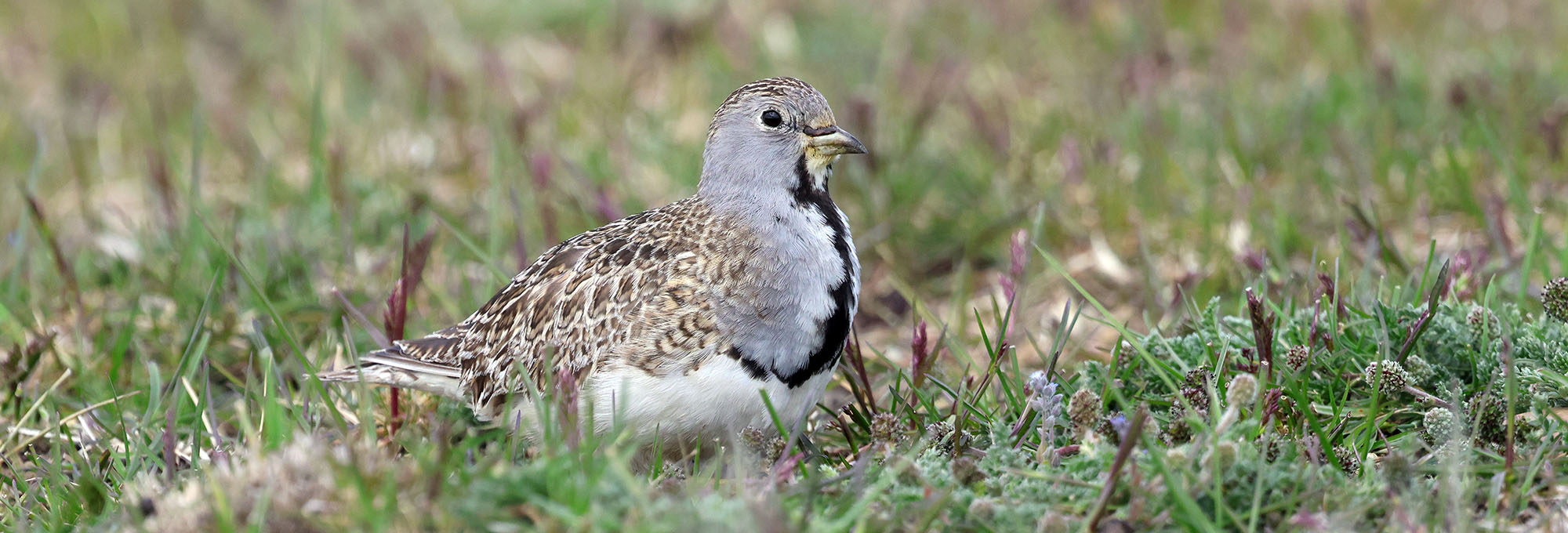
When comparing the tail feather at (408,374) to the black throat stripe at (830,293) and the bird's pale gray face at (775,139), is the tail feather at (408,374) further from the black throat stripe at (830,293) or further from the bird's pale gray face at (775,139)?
the black throat stripe at (830,293)

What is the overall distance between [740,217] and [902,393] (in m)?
0.75

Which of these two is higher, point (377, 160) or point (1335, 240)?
point (1335, 240)

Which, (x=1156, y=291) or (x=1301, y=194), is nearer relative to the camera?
(x=1156, y=291)

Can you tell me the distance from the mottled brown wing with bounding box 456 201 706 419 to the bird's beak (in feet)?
1.32

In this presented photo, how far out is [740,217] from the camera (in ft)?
14.3

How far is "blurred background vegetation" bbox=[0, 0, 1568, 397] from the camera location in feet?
18.5

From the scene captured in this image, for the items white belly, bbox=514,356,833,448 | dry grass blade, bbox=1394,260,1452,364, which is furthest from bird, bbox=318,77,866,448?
dry grass blade, bbox=1394,260,1452,364

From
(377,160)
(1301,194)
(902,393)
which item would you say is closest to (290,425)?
(902,393)

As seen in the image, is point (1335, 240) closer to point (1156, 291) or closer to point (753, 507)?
point (1156, 291)

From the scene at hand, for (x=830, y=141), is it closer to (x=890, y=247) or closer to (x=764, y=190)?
(x=764, y=190)

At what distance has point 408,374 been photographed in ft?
15.2

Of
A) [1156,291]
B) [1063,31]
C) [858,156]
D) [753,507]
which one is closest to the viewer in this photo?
[753,507]

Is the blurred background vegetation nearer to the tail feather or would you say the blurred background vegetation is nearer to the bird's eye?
the tail feather

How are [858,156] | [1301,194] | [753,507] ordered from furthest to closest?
[858,156], [1301,194], [753,507]
